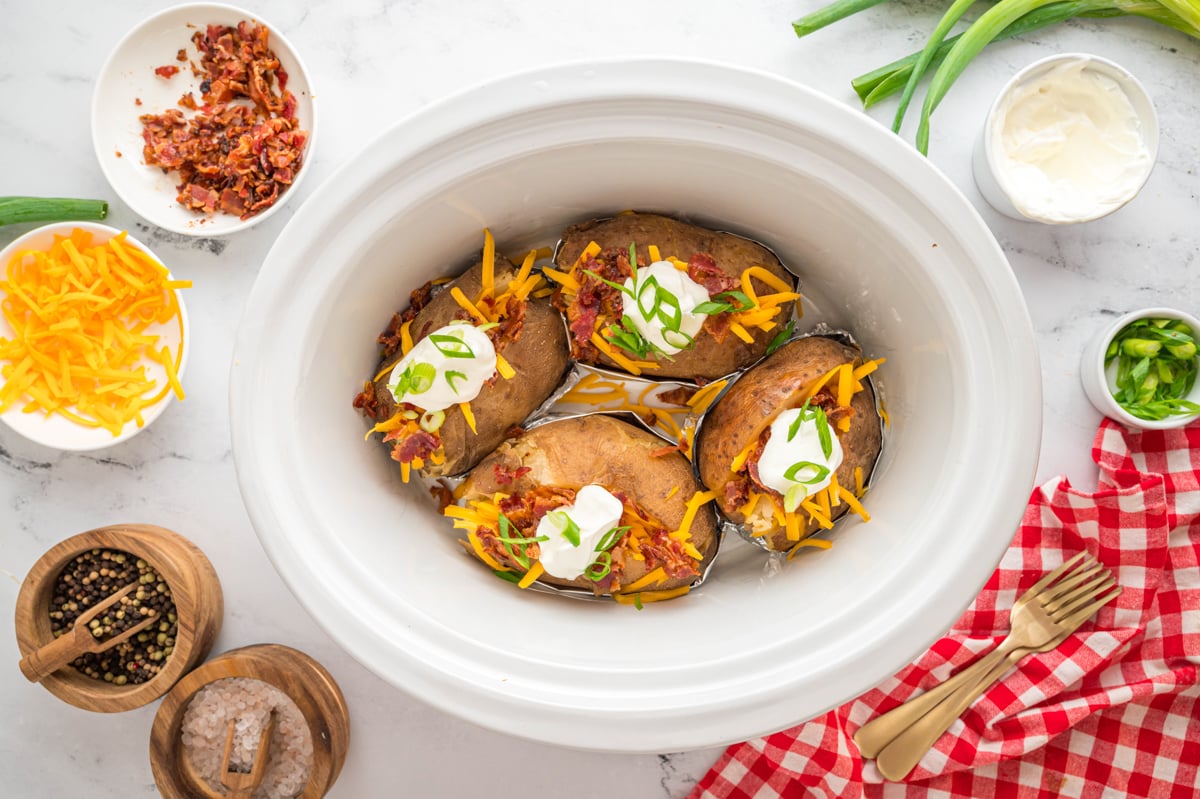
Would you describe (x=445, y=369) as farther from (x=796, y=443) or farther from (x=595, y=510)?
(x=796, y=443)

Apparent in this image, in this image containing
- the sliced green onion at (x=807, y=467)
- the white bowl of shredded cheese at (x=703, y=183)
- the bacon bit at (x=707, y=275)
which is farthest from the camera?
the bacon bit at (x=707, y=275)

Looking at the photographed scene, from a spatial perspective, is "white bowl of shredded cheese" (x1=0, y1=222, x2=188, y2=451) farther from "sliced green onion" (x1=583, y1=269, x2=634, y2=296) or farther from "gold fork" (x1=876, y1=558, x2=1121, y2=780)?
"gold fork" (x1=876, y1=558, x2=1121, y2=780)

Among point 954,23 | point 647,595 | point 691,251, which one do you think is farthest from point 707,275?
point 954,23

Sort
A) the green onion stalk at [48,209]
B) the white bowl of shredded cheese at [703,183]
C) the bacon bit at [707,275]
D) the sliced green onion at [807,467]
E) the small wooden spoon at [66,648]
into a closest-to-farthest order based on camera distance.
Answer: the white bowl of shredded cheese at [703,183], the sliced green onion at [807,467], the bacon bit at [707,275], the small wooden spoon at [66,648], the green onion stalk at [48,209]

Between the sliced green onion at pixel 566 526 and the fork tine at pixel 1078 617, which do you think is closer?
the sliced green onion at pixel 566 526

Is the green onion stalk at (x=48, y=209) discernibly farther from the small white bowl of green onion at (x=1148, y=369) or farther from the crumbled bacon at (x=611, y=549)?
the small white bowl of green onion at (x=1148, y=369)

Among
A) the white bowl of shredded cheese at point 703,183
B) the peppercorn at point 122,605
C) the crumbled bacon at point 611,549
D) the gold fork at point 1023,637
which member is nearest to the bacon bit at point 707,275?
the white bowl of shredded cheese at point 703,183

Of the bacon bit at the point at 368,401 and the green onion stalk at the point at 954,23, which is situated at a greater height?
the green onion stalk at the point at 954,23

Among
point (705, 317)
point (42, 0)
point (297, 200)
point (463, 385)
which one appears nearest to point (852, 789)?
point (705, 317)
